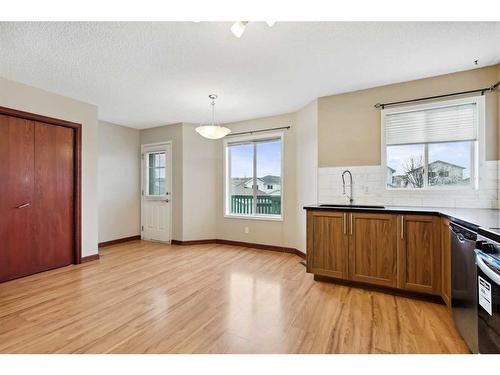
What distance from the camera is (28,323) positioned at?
2.03 m

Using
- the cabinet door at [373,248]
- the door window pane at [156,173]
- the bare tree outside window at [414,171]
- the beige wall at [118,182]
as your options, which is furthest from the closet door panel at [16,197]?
the bare tree outside window at [414,171]

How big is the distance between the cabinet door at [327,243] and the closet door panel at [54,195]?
11.2 feet

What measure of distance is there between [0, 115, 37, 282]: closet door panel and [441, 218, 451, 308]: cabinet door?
15.3 ft

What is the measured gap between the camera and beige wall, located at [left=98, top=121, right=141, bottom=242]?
4.80m

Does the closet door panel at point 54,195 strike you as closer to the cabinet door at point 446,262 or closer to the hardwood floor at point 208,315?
the hardwood floor at point 208,315

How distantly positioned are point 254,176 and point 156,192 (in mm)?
2219

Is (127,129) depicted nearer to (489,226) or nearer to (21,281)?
(21,281)

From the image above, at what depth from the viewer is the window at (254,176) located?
180 inches

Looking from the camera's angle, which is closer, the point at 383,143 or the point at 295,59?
the point at 295,59

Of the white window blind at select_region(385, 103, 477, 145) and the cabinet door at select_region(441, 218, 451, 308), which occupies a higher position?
the white window blind at select_region(385, 103, 477, 145)

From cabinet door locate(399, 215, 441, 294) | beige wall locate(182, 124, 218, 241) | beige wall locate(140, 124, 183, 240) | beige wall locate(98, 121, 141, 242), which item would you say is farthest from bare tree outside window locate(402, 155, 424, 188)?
beige wall locate(98, 121, 141, 242)

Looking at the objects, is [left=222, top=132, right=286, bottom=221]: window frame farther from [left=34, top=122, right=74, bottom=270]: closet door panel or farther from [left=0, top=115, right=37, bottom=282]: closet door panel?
[left=0, top=115, right=37, bottom=282]: closet door panel
